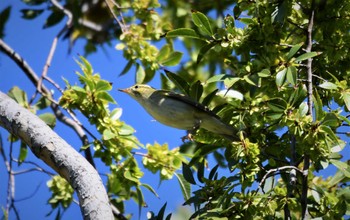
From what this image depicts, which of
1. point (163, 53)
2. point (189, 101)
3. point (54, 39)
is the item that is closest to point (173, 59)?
point (163, 53)

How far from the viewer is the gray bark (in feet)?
5.91

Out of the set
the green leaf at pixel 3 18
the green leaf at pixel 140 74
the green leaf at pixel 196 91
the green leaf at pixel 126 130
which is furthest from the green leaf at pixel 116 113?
the green leaf at pixel 3 18

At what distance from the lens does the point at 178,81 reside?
2.19m

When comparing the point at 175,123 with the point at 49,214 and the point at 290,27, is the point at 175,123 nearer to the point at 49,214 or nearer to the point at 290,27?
the point at 290,27

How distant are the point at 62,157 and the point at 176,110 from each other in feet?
2.73

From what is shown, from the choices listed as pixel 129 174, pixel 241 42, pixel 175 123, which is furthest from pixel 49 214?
pixel 241 42

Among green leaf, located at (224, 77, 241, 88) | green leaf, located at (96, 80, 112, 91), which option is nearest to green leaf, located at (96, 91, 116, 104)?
green leaf, located at (96, 80, 112, 91)

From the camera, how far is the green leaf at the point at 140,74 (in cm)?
307

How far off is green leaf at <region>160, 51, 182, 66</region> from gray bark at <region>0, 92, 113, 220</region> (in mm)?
1181

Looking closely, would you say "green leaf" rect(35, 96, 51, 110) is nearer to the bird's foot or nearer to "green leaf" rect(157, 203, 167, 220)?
the bird's foot

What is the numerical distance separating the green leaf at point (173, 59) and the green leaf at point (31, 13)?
115cm

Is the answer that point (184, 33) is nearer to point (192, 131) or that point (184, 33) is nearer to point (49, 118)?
point (192, 131)

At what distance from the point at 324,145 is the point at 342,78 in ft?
1.22

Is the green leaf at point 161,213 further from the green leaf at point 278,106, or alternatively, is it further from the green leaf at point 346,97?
the green leaf at point 346,97
